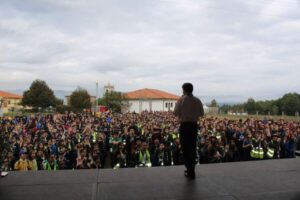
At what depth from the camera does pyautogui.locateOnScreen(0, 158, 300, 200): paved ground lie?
3912mm

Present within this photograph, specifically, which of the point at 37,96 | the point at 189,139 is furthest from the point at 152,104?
the point at 189,139

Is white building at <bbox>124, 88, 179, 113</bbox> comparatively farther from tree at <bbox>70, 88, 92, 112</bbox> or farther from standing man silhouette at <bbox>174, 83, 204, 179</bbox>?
standing man silhouette at <bbox>174, 83, 204, 179</bbox>

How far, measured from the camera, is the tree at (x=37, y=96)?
66875 millimetres

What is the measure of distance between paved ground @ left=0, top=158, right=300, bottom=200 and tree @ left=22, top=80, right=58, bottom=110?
65200 mm

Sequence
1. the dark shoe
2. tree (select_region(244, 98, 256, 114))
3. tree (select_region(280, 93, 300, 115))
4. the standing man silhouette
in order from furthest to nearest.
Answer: tree (select_region(244, 98, 256, 114))
tree (select_region(280, 93, 300, 115))
the dark shoe
the standing man silhouette

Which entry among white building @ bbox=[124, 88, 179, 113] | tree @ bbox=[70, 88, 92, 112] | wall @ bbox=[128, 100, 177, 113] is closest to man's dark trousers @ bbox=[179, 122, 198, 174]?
tree @ bbox=[70, 88, 92, 112]

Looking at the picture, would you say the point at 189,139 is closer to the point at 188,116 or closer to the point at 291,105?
the point at 188,116

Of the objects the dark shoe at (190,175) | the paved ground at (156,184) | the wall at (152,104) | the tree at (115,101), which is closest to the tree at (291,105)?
the paved ground at (156,184)

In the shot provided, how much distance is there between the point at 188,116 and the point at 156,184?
1.08 metres

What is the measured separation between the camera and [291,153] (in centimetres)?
1031

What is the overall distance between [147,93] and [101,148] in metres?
85.4

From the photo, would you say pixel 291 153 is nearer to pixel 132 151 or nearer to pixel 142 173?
pixel 132 151

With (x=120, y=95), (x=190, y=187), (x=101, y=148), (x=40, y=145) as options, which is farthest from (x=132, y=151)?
(x=120, y=95)

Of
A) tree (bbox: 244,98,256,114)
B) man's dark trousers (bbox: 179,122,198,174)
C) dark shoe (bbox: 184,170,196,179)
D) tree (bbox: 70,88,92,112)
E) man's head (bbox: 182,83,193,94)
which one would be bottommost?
dark shoe (bbox: 184,170,196,179)
